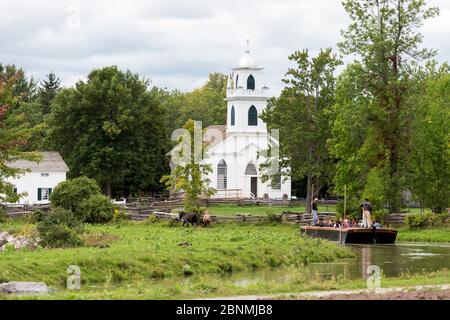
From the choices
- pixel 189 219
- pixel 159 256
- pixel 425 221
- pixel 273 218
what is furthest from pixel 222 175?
pixel 159 256

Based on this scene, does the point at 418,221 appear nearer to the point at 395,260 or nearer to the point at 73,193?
the point at 395,260

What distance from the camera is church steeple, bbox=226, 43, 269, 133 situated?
99.1m

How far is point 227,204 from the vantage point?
3415 inches

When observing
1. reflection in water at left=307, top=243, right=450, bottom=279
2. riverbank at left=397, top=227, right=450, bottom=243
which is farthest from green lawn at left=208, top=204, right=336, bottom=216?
reflection in water at left=307, top=243, right=450, bottom=279

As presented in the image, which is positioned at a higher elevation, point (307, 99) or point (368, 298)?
point (307, 99)

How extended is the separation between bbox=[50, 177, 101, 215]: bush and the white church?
29.0m

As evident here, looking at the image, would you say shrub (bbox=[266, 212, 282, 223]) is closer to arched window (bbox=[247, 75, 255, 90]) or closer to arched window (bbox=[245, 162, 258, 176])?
arched window (bbox=[245, 162, 258, 176])

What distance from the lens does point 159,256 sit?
37.6 metres

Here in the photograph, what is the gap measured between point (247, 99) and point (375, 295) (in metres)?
77.2

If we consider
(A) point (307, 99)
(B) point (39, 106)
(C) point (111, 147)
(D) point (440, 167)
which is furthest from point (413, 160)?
(B) point (39, 106)

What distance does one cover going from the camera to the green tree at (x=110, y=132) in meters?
88.4

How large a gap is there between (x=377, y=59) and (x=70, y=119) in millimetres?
35833

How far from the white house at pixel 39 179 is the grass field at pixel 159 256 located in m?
32.4
